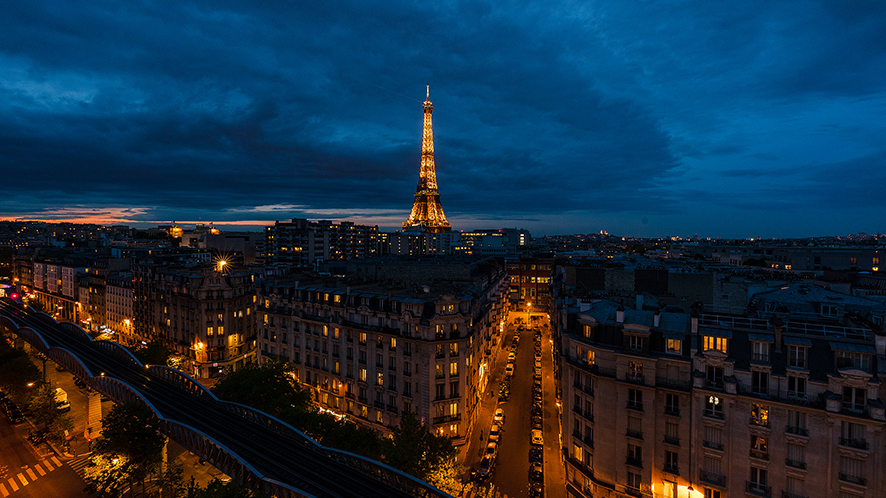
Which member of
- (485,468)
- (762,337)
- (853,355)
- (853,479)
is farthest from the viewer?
(485,468)

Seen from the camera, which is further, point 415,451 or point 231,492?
point 415,451

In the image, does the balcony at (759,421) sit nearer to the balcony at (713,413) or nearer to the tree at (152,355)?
the balcony at (713,413)

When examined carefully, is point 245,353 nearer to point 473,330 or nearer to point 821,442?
point 473,330

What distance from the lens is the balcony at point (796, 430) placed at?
3597 cm

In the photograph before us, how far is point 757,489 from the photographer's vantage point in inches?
1480

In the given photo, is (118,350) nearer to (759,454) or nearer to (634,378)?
(634,378)

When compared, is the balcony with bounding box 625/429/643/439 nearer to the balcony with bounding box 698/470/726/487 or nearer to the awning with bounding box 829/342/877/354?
the balcony with bounding box 698/470/726/487

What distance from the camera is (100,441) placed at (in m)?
47.2

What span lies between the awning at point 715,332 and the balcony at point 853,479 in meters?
13.4

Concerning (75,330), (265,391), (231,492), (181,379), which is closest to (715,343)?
(231,492)

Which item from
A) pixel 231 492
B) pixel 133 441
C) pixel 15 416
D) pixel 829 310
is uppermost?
pixel 829 310

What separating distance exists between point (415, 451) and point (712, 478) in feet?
97.9

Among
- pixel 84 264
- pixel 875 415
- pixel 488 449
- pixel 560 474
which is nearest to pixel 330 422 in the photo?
pixel 488 449

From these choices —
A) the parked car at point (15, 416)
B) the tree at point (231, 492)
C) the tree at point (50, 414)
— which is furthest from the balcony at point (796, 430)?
the parked car at point (15, 416)
